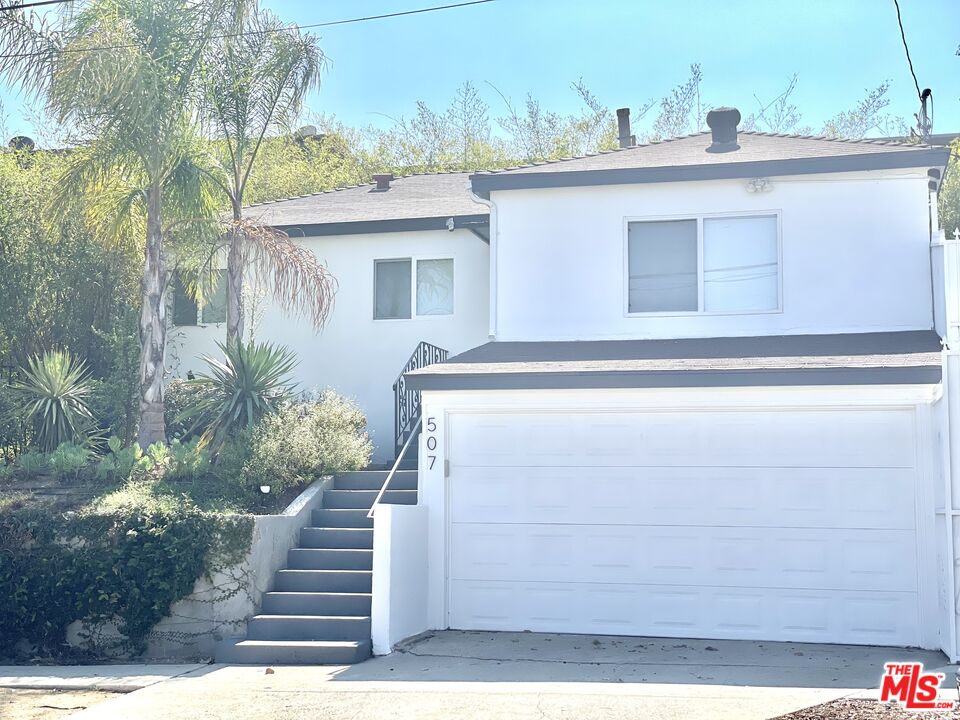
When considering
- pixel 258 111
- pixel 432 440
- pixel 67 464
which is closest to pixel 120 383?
pixel 67 464

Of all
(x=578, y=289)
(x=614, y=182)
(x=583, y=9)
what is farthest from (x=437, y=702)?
(x=583, y=9)

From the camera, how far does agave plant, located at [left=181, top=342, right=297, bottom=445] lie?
49.6 feet

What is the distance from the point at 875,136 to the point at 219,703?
3189cm

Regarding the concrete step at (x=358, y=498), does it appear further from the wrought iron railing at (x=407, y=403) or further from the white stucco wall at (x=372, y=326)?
the white stucco wall at (x=372, y=326)

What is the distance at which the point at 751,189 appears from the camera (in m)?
13.9

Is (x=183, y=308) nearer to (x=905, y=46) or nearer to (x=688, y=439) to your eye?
(x=688, y=439)

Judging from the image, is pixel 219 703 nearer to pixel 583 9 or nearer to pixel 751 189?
pixel 751 189

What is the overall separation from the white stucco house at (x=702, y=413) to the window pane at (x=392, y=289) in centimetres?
360

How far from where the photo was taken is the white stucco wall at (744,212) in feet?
44.2

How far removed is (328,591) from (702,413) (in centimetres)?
465

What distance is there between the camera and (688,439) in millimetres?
12289

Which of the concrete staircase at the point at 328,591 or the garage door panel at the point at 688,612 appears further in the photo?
the garage door panel at the point at 688,612

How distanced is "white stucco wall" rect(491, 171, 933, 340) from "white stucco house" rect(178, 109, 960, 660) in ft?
0.09

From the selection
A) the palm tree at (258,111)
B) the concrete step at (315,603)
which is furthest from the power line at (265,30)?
the concrete step at (315,603)
